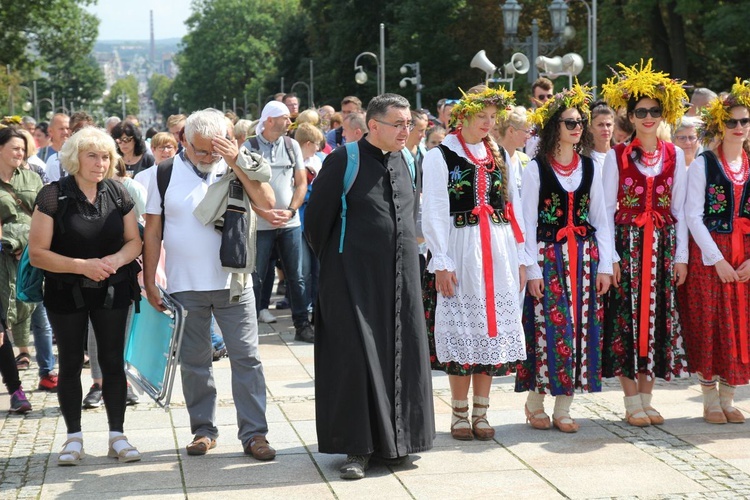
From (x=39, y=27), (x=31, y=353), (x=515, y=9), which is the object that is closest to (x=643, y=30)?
(x=515, y=9)

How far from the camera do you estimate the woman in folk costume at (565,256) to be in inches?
262

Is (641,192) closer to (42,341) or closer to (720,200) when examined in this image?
(720,200)

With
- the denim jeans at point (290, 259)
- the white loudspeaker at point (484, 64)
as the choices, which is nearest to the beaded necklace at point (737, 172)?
the denim jeans at point (290, 259)

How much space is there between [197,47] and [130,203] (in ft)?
330

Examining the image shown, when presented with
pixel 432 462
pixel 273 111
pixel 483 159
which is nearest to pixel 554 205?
pixel 483 159

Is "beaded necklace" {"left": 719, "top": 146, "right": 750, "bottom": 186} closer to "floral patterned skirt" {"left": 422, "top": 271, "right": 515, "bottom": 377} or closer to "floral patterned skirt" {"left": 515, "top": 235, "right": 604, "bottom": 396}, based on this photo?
"floral patterned skirt" {"left": 515, "top": 235, "right": 604, "bottom": 396}

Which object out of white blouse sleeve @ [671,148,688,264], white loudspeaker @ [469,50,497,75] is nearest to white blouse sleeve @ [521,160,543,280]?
white blouse sleeve @ [671,148,688,264]

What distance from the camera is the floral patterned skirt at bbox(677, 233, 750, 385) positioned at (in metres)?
6.88

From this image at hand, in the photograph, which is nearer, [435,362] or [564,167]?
[435,362]

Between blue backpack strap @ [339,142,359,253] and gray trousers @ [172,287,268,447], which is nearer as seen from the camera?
blue backpack strap @ [339,142,359,253]

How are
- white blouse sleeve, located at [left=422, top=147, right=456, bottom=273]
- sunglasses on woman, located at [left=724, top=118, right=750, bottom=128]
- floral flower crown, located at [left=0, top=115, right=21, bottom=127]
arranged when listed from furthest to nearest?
1. floral flower crown, located at [left=0, top=115, right=21, bottom=127]
2. sunglasses on woman, located at [left=724, top=118, right=750, bottom=128]
3. white blouse sleeve, located at [left=422, top=147, right=456, bottom=273]

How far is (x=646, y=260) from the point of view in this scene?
683 centimetres

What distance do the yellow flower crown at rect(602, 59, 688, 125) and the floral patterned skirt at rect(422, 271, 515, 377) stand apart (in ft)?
5.29

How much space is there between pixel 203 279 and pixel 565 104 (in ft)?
7.64
